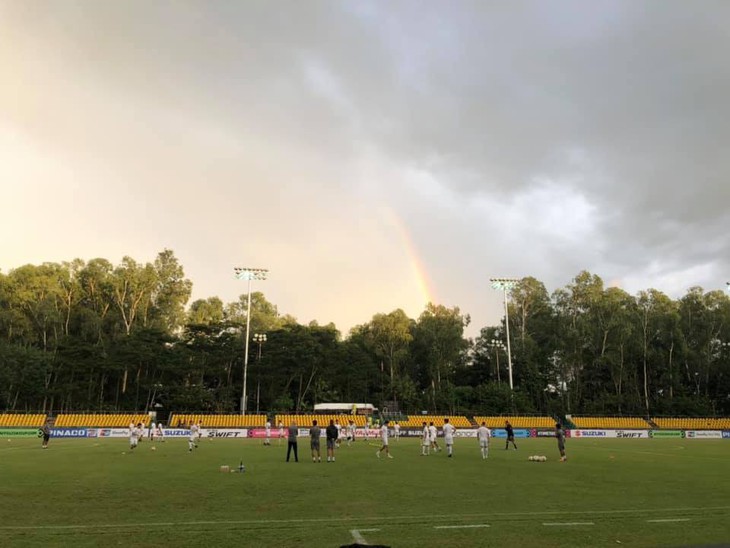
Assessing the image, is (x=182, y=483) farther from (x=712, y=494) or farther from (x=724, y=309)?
(x=724, y=309)

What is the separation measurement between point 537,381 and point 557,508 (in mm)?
70963

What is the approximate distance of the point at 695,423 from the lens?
6669cm

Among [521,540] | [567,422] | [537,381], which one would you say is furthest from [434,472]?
[537,381]

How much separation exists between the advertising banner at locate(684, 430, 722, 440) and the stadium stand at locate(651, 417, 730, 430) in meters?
4.47

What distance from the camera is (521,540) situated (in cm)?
934

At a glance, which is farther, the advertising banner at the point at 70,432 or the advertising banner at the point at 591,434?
the advertising banner at the point at 591,434

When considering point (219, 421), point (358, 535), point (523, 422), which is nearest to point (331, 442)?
point (358, 535)

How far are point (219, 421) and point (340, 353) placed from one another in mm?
23734

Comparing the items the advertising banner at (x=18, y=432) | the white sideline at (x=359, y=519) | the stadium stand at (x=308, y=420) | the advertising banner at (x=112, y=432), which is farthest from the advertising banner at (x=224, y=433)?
the white sideline at (x=359, y=519)

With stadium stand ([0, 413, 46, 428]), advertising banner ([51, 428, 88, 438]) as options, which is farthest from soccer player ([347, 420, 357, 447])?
stadium stand ([0, 413, 46, 428])

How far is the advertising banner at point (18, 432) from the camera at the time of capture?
4788 cm

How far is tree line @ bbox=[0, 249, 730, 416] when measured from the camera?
2741 inches

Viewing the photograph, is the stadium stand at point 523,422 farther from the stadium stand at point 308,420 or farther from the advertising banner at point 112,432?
the advertising banner at point 112,432

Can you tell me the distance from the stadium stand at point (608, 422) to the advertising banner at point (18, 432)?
59.7 m
